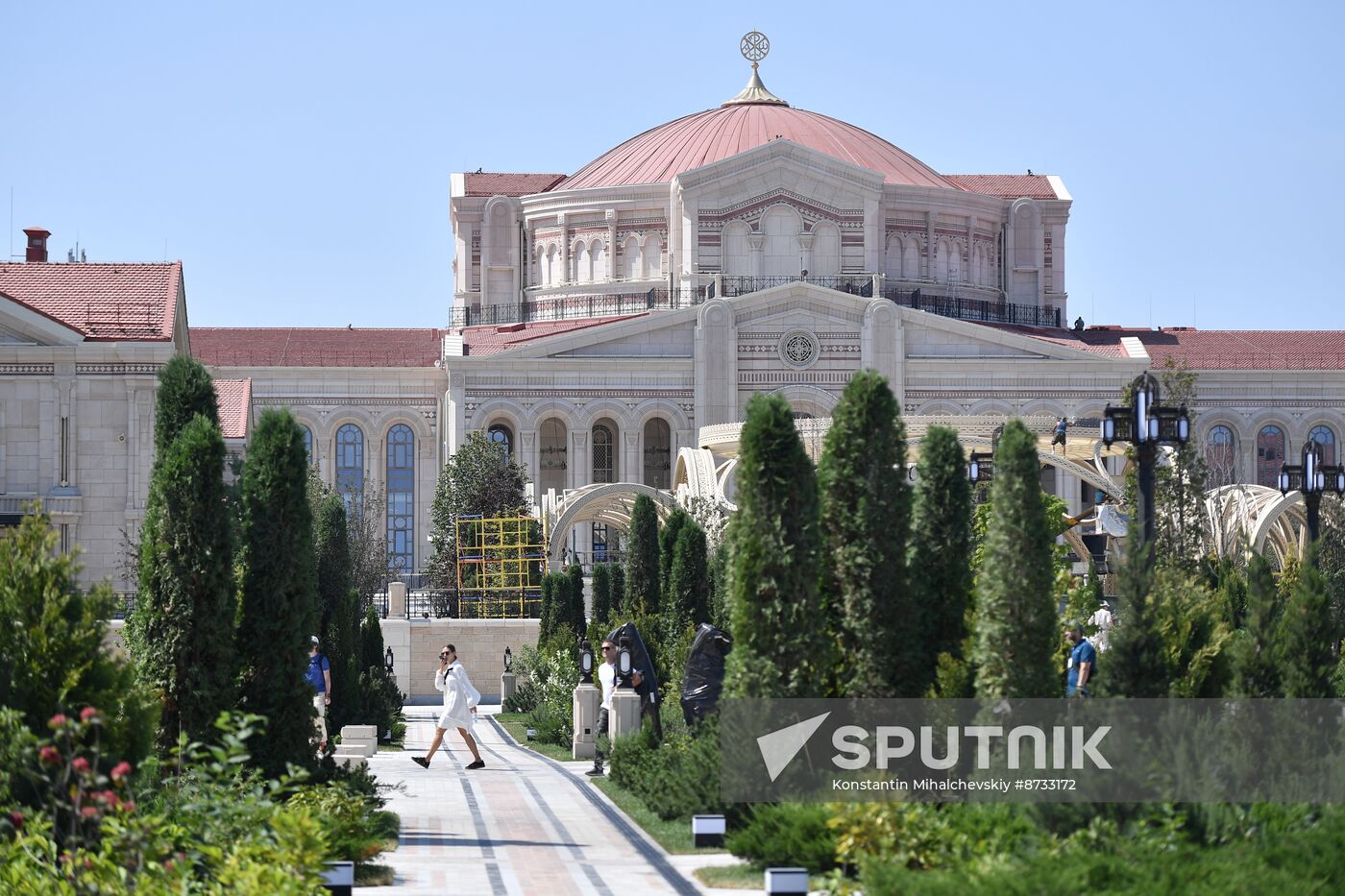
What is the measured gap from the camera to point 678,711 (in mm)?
30859

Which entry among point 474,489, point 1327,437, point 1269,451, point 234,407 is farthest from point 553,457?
point 234,407

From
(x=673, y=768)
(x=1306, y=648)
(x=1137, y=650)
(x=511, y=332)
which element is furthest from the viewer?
(x=511, y=332)

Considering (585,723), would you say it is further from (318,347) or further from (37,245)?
(318,347)

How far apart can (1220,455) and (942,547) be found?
6233cm

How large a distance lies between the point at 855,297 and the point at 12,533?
212 ft

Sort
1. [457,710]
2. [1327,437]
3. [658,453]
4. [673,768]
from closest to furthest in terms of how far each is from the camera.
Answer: [673,768] < [457,710] < [658,453] < [1327,437]

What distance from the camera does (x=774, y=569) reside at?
19.7 m

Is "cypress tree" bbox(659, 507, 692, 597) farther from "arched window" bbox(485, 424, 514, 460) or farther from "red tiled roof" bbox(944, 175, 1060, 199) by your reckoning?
"red tiled roof" bbox(944, 175, 1060, 199)

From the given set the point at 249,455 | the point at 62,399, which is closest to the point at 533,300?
the point at 62,399

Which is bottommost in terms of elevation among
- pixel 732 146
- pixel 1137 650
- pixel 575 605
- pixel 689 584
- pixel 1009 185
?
pixel 575 605

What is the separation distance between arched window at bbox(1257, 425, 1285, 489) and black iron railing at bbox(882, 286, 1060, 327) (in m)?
11.0

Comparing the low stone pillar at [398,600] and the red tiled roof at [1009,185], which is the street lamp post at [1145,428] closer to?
the low stone pillar at [398,600]

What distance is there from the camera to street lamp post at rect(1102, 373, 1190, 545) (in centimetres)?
2317

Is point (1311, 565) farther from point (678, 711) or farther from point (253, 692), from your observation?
point (678, 711)
